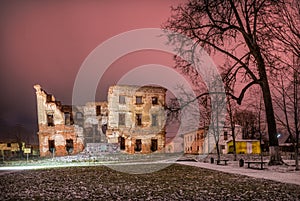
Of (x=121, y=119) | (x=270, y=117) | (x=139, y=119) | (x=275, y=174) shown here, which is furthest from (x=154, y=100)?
(x=275, y=174)

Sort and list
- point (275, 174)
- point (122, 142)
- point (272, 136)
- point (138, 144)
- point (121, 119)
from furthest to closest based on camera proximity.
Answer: point (121, 119), point (138, 144), point (122, 142), point (272, 136), point (275, 174)

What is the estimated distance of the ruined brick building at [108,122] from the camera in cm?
4512

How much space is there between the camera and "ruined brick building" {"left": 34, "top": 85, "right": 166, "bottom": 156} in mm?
45125

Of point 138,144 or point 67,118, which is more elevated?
point 67,118

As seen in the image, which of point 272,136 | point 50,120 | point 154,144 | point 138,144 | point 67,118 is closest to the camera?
point 272,136

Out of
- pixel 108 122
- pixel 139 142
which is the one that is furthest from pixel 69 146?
pixel 139 142

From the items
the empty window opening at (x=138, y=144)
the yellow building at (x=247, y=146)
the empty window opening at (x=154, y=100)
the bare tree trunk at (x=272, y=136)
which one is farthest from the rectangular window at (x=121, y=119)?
the bare tree trunk at (x=272, y=136)

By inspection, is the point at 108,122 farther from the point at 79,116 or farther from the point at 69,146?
the point at 69,146

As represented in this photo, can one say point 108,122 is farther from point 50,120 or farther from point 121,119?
point 50,120

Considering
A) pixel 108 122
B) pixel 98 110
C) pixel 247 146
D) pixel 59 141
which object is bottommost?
pixel 247 146

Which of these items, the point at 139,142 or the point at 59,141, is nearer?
the point at 59,141

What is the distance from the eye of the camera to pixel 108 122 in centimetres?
4619

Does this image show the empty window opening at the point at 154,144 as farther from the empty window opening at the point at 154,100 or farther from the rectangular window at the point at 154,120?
the empty window opening at the point at 154,100

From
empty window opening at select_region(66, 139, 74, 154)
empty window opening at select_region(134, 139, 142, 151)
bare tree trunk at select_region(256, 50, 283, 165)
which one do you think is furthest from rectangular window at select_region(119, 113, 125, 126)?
bare tree trunk at select_region(256, 50, 283, 165)
